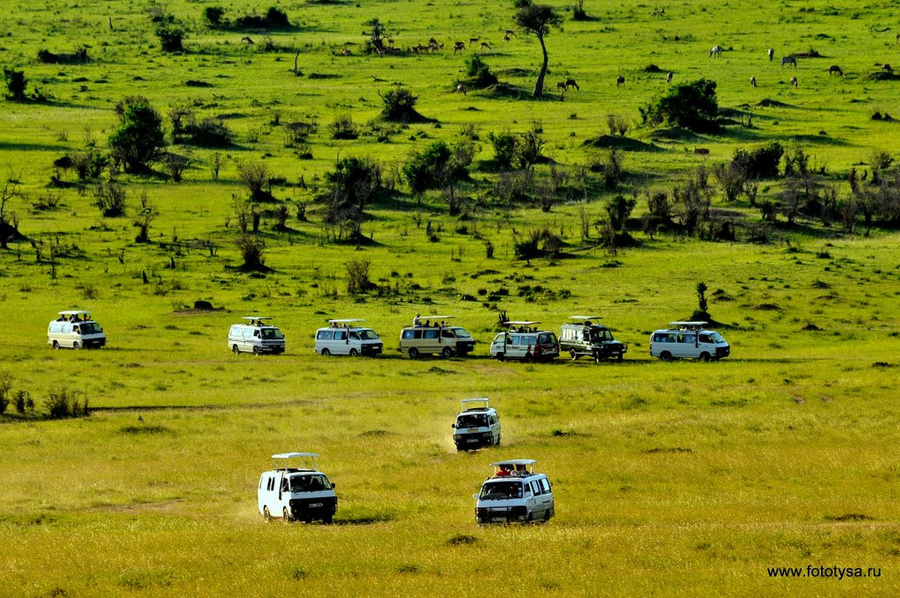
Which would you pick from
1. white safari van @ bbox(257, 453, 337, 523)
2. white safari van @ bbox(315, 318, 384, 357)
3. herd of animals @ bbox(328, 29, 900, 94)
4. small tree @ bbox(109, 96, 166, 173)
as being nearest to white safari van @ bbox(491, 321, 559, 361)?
white safari van @ bbox(315, 318, 384, 357)

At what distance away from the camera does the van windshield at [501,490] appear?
105ft

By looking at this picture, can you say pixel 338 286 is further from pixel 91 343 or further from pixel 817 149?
pixel 817 149

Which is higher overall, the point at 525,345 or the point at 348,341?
the point at 525,345

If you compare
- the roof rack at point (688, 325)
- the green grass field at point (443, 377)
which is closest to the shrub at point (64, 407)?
the green grass field at point (443, 377)

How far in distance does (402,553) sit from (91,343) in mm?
41871

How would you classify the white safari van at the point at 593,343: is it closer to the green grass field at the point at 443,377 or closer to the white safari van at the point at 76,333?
the green grass field at the point at 443,377

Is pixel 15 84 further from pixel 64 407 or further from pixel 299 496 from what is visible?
pixel 299 496

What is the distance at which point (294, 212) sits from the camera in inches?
4213

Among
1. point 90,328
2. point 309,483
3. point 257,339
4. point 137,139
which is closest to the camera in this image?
point 309,483

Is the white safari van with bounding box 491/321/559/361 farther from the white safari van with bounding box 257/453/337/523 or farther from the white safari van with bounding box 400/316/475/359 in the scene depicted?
the white safari van with bounding box 257/453/337/523

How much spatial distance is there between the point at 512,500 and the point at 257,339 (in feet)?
118

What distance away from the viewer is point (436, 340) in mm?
66625

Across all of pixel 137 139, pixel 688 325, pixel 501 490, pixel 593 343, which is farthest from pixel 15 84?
pixel 501 490

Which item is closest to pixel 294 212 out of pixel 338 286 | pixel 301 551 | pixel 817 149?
pixel 338 286
